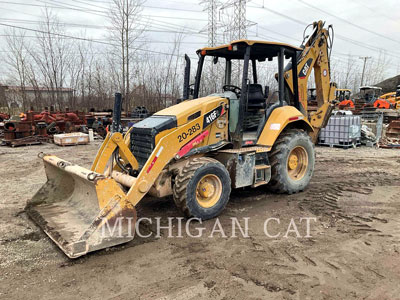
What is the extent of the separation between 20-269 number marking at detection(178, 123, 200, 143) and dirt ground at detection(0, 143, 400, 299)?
47.1 inches

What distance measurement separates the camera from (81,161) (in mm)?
9258

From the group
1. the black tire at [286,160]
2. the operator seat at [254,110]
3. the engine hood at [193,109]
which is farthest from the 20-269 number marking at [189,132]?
the black tire at [286,160]

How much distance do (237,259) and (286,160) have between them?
102 inches

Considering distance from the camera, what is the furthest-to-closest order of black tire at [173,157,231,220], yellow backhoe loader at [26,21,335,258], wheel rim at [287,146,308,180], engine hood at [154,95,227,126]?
1. wheel rim at [287,146,308,180]
2. engine hood at [154,95,227,126]
3. black tire at [173,157,231,220]
4. yellow backhoe loader at [26,21,335,258]

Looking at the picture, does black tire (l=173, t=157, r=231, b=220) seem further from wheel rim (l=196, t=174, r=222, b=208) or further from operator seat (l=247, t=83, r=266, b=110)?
operator seat (l=247, t=83, r=266, b=110)

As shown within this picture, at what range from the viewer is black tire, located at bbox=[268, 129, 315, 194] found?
556 centimetres

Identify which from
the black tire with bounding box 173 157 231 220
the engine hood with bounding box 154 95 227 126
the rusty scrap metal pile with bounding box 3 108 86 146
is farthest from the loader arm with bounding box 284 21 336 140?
the rusty scrap metal pile with bounding box 3 108 86 146

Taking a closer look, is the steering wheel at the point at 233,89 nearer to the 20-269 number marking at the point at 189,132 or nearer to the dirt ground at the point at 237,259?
the 20-269 number marking at the point at 189,132

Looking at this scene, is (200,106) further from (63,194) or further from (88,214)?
(63,194)

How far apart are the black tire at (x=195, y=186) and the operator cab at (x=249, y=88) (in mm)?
943

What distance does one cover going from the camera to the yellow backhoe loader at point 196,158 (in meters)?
3.81

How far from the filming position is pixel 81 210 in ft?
14.7

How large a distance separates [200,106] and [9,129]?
35.4 feet

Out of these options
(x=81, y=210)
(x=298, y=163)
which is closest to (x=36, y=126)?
(x=81, y=210)
